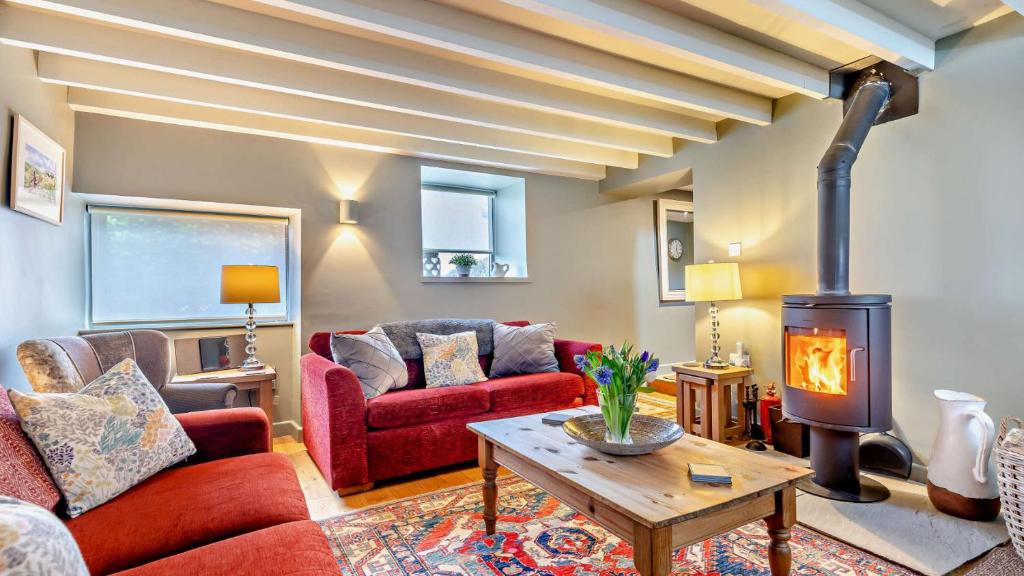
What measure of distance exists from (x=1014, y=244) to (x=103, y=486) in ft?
12.8

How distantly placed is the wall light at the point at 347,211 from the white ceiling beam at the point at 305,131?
443 millimetres

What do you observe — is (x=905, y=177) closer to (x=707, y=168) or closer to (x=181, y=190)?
(x=707, y=168)

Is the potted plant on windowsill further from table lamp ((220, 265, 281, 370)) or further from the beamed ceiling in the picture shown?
table lamp ((220, 265, 281, 370))

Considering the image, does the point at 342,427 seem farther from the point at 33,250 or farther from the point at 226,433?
the point at 33,250

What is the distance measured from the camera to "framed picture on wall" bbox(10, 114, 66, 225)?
219 cm

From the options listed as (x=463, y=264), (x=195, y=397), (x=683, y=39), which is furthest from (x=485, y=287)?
(x=683, y=39)

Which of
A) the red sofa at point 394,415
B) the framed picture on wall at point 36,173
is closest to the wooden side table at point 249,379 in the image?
the red sofa at point 394,415

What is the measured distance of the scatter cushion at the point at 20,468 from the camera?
3.95 feet

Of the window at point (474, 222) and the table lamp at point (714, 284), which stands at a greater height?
the window at point (474, 222)

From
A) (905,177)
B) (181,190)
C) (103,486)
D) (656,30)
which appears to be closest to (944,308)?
(905,177)

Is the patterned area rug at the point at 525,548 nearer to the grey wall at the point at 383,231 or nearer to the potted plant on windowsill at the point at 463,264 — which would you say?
the grey wall at the point at 383,231

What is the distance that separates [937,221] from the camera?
106 inches

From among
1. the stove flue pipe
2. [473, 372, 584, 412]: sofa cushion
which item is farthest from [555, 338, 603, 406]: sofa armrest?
the stove flue pipe

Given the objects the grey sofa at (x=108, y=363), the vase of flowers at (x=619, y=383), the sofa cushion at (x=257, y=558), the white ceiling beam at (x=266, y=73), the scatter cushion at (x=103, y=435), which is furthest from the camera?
the white ceiling beam at (x=266, y=73)
